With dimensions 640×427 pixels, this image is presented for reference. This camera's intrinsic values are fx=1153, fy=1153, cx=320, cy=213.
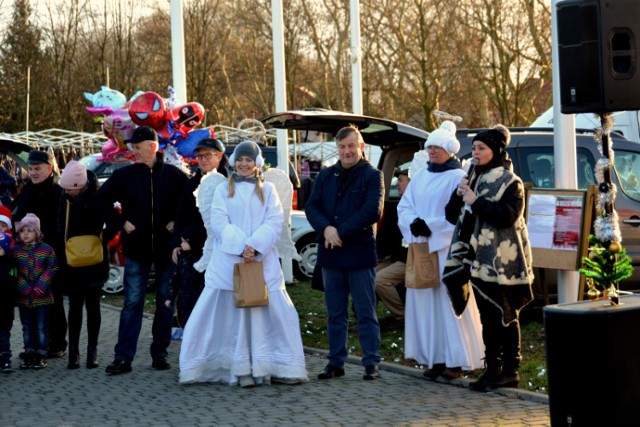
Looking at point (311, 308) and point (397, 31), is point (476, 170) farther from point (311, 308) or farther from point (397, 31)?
point (397, 31)

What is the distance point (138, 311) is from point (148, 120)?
2770 millimetres

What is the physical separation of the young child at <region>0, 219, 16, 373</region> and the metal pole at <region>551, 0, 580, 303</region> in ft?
16.0

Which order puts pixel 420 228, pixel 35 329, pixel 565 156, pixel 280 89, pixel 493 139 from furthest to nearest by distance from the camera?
1. pixel 280 89
2. pixel 35 329
3. pixel 565 156
4. pixel 420 228
5. pixel 493 139

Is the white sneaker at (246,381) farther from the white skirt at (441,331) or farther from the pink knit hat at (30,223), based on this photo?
the pink knit hat at (30,223)

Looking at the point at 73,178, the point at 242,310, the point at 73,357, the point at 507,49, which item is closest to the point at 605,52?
the point at 242,310

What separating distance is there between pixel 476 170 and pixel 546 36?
33.5 metres

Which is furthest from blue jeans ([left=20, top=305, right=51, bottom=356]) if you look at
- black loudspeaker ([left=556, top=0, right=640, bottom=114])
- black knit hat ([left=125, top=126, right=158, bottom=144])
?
black loudspeaker ([left=556, top=0, right=640, bottom=114])

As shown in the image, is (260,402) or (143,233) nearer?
(260,402)

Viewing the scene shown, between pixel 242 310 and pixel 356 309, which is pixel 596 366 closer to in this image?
pixel 356 309

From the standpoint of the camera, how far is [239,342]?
30.1ft

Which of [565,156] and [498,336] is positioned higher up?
[565,156]

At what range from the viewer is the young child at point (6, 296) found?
1024 cm

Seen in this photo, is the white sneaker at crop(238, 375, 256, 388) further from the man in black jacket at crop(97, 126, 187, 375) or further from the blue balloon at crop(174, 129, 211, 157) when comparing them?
the blue balloon at crop(174, 129, 211, 157)

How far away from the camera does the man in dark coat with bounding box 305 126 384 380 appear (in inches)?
362
